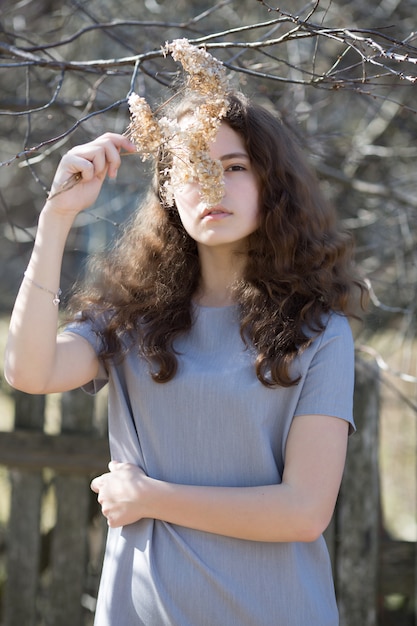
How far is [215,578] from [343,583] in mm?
1025

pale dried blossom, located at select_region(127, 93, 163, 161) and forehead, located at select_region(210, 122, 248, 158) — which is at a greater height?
forehead, located at select_region(210, 122, 248, 158)

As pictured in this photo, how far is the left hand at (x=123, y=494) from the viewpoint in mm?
1652

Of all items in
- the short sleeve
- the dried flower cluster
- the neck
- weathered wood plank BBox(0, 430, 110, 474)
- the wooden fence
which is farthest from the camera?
weathered wood plank BBox(0, 430, 110, 474)

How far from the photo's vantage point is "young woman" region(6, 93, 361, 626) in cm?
160

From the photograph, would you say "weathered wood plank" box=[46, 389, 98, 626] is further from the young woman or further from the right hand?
the right hand

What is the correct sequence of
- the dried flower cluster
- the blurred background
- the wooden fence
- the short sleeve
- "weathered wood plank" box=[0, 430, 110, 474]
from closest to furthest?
1. the dried flower cluster
2. the short sleeve
3. the blurred background
4. the wooden fence
5. "weathered wood plank" box=[0, 430, 110, 474]

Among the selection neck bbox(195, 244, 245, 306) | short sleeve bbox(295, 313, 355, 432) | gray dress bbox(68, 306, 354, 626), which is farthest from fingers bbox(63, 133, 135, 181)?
short sleeve bbox(295, 313, 355, 432)

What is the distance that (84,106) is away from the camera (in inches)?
96.0

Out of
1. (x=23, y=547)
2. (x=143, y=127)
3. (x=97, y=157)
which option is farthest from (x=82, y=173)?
(x=23, y=547)

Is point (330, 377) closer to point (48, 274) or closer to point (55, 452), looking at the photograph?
point (48, 274)

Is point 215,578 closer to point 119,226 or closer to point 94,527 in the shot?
point 119,226

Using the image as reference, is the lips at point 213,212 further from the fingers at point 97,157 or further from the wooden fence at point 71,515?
the wooden fence at point 71,515

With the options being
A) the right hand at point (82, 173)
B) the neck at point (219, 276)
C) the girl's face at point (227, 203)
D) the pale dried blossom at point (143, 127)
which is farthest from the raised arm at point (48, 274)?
the neck at point (219, 276)

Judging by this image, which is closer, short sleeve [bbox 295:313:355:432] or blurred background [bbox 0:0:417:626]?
short sleeve [bbox 295:313:355:432]
